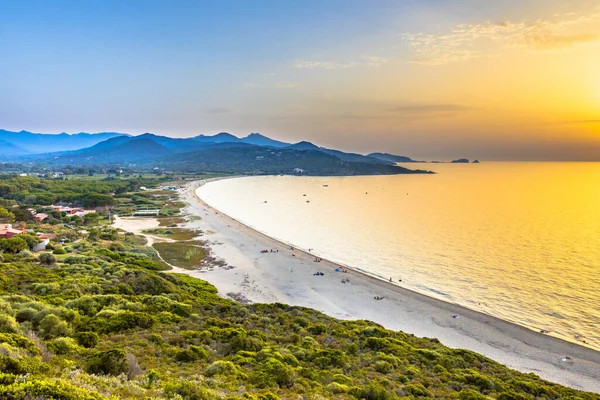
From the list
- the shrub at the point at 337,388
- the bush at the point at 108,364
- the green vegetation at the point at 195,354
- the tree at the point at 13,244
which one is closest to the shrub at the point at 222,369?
the green vegetation at the point at 195,354

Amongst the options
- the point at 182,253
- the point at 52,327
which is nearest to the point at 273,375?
the point at 52,327

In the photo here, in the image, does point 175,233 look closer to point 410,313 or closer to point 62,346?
point 410,313

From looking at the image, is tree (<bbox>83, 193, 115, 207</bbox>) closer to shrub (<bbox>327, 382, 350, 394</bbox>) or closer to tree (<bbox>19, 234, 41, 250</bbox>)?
tree (<bbox>19, 234, 41, 250</bbox>)

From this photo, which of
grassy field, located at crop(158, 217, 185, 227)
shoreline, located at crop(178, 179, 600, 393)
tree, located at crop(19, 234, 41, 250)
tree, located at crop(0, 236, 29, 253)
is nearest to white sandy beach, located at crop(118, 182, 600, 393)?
shoreline, located at crop(178, 179, 600, 393)

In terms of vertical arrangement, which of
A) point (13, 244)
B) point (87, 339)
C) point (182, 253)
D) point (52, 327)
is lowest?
point (182, 253)

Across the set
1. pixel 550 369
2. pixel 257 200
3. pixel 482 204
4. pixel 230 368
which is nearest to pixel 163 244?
pixel 230 368

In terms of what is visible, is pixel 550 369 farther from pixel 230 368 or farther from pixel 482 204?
pixel 482 204
